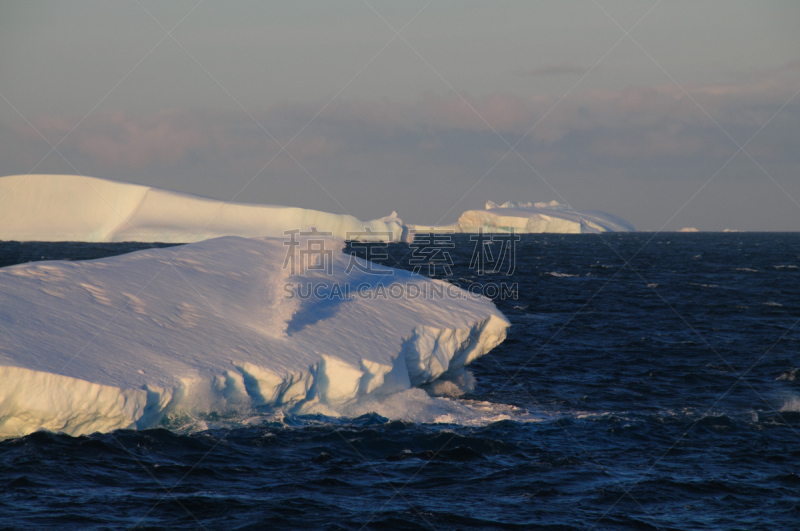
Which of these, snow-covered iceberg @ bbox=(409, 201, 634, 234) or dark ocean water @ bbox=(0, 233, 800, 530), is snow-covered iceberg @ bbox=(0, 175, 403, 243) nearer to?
dark ocean water @ bbox=(0, 233, 800, 530)

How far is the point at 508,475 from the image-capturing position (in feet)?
25.3

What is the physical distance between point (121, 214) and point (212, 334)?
48.0 meters

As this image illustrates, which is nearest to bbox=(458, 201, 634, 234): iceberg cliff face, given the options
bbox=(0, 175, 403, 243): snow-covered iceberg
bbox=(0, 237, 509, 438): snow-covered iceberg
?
bbox=(0, 175, 403, 243): snow-covered iceberg

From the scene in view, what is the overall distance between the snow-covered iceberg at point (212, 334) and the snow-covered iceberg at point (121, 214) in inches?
1570

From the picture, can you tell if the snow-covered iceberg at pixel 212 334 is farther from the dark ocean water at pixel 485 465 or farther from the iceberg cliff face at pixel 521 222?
the iceberg cliff face at pixel 521 222

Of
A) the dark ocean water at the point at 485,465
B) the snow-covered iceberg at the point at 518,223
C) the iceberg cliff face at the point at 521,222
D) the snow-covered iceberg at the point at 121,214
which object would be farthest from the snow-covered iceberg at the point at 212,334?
the iceberg cliff face at the point at 521,222

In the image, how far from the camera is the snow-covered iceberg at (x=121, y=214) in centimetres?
5016

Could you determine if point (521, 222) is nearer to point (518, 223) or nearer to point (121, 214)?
point (518, 223)

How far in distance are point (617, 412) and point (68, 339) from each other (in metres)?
8.20

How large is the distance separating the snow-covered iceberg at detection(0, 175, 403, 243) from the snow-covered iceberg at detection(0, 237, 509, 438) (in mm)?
39887

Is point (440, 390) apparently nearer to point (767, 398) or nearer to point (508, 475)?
point (508, 475)

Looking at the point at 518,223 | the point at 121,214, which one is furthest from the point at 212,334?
the point at 518,223

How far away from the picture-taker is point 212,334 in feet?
30.0

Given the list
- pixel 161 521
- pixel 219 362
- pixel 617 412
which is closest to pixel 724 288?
pixel 617 412
